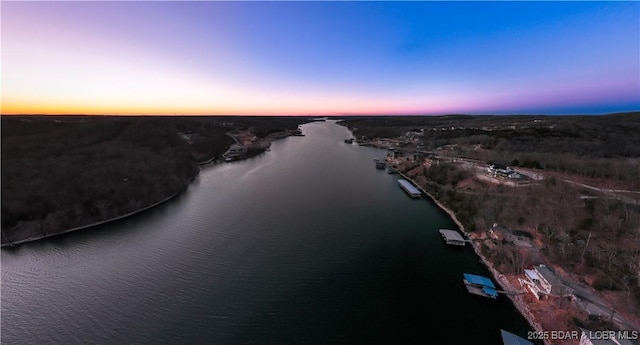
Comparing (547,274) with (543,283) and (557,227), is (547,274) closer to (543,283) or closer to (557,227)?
(543,283)

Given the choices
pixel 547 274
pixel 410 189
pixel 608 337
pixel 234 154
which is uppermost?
pixel 234 154

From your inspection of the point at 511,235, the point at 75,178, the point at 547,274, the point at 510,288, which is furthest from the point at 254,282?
the point at 75,178

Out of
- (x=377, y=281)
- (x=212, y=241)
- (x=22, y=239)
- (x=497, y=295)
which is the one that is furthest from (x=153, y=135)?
(x=497, y=295)

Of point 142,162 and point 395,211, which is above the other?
point 142,162

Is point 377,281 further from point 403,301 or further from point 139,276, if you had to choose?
point 139,276

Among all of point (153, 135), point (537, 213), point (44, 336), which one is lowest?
point (44, 336)

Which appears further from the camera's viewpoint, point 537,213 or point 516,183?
point 516,183
